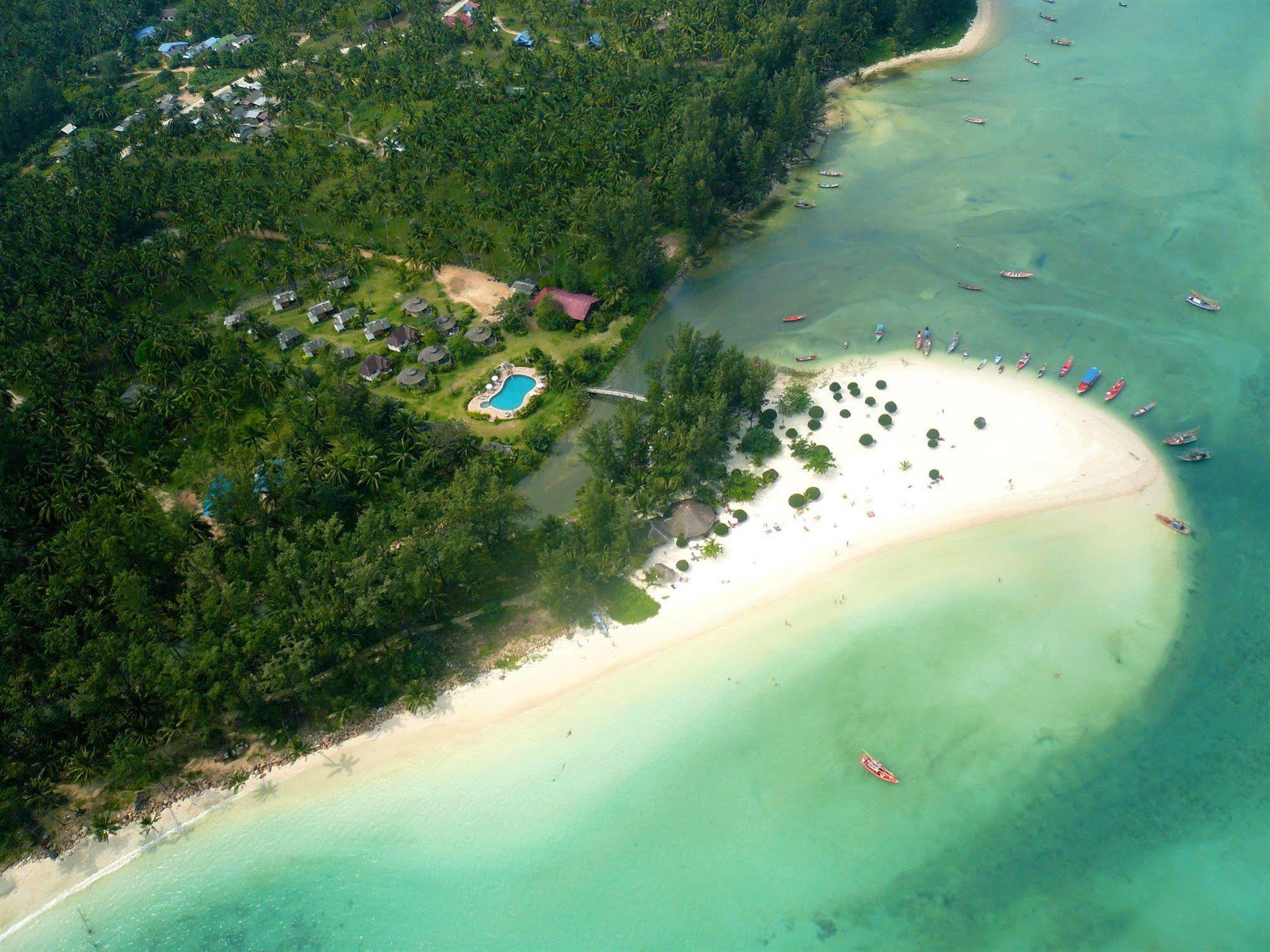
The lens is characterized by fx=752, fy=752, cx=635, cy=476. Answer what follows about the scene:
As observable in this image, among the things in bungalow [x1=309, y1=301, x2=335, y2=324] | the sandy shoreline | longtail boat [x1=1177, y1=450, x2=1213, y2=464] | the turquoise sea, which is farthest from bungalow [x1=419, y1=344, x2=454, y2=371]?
longtail boat [x1=1177, y1=450, x2=1213, y2=464]

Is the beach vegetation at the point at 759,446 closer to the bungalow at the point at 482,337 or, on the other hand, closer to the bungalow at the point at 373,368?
the bungalow at the point at 482,337

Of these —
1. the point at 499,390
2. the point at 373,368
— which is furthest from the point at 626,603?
the point at 373,368

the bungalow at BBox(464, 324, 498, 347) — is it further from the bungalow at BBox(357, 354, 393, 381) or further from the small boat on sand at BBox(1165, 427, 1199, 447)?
the small boat on sand at BBox(1165, 427, 1199, 447)

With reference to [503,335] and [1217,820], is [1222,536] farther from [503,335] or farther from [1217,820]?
[503,335]

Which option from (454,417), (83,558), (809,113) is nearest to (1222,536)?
(454,417)

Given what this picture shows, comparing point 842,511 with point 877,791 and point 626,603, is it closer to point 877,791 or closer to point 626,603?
point 626,603
